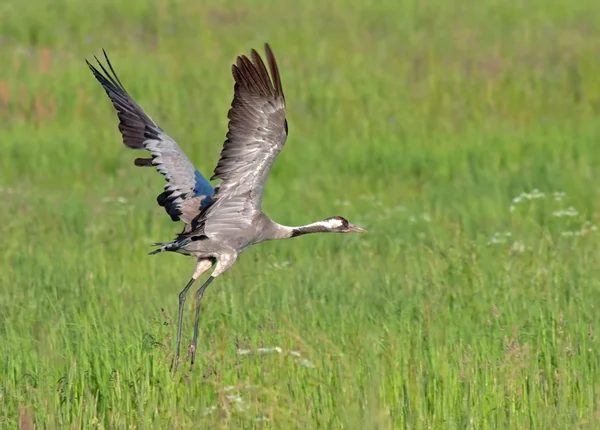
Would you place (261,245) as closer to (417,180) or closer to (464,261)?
(464,261)

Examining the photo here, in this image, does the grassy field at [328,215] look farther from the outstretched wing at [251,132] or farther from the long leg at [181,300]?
the outstretched wing at [251,132]

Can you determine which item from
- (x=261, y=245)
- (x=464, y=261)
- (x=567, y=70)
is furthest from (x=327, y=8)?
(x=464, y=261)

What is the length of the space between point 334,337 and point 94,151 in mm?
8889

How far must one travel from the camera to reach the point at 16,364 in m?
6.33

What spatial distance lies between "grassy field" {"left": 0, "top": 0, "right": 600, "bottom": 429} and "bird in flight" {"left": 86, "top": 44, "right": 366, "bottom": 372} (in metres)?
0.39

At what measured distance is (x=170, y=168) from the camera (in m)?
8.12

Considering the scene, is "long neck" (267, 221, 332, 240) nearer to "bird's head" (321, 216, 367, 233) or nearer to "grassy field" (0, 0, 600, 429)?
"bird's head" (321, 216, 367, 233)

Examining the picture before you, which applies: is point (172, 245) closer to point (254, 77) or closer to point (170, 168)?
point (170, 168)

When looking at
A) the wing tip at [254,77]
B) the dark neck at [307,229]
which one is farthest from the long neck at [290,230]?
the wing tip at [254,77]

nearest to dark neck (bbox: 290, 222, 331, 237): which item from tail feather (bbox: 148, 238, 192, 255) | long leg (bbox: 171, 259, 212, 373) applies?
long leg (bbox: 171, 259, 212, 373)

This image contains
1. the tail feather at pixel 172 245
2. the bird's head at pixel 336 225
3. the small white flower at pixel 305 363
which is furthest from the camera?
the bird's head at pixel 336 225

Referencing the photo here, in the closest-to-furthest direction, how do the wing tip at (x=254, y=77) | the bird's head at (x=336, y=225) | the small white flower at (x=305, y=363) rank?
the small white flower at (x=305, y=363) < the wing tip at (x=254, y=77) < the bird's head at (x=336, y=225)

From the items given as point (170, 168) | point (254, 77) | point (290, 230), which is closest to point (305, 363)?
point (254, 77)

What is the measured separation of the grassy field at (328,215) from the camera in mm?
5859
